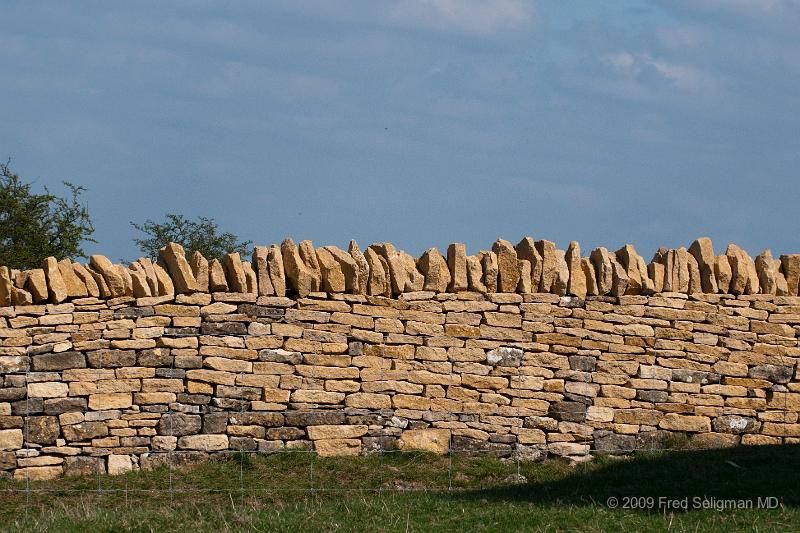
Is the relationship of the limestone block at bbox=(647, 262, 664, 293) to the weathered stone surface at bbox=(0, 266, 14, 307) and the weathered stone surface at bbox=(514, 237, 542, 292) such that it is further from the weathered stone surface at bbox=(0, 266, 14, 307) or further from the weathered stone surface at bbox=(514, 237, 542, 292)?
the weathered stone surface at bbox=(0, 266, 14, 307)

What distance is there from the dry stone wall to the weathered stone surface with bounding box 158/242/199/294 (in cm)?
3

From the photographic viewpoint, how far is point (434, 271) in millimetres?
14023

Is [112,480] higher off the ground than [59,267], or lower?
lower

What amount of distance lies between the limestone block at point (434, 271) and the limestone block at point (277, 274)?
5.31 feet

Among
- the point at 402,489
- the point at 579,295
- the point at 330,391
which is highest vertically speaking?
the point at 579,295

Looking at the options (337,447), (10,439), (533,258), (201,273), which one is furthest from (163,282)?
(533,258)

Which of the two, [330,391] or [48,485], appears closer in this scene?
[48,485]

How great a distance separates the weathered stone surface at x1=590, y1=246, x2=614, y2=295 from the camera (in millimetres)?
14688

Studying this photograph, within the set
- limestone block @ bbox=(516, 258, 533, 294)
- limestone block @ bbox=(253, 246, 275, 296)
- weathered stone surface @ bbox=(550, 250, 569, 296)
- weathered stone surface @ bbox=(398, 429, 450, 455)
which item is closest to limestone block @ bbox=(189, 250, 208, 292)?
limestone block @ bbox=(253, 246, 275, 296)

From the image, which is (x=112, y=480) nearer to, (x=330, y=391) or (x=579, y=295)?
(x=330, y=391)

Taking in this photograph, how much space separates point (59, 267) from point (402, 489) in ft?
14.1

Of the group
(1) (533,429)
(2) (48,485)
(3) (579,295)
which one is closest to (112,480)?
(2) (48,485)

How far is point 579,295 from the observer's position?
48.0ft

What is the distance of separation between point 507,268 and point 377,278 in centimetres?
158
